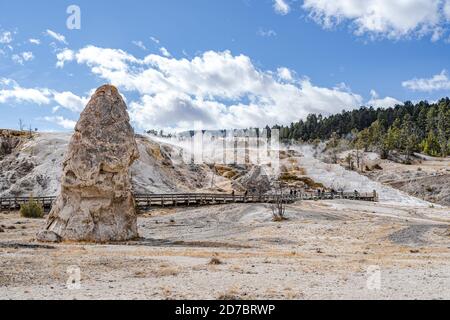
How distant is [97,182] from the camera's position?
25.9 metres

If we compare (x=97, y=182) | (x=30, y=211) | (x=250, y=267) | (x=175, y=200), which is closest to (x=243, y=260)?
(x=250, y=267)

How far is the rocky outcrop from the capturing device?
2561 cm

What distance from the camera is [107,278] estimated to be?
14016 millimetres

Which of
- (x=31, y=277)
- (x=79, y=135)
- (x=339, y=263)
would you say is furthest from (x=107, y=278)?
(x=79, y=135)

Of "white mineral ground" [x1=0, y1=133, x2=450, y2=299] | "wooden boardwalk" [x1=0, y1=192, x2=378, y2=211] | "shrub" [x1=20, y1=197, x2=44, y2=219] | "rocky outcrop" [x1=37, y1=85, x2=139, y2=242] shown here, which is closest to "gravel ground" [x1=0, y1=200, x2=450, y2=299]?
"white mineral ground" [x1=0, y1=133, x2=450, y2=299]

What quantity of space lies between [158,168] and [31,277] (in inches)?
2409

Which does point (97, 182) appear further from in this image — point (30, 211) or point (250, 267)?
point (30, 211)

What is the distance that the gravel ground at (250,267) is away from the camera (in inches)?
468

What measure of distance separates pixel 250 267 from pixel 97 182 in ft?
38.7

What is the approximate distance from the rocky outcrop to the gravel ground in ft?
5.96

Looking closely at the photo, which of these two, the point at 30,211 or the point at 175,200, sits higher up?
the point at 175,200

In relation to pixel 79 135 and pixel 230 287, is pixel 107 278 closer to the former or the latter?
pixel 230 287

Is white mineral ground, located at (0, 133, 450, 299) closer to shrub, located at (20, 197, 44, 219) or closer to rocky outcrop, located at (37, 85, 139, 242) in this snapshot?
shrub, located at (20, 197, 44, 219)
